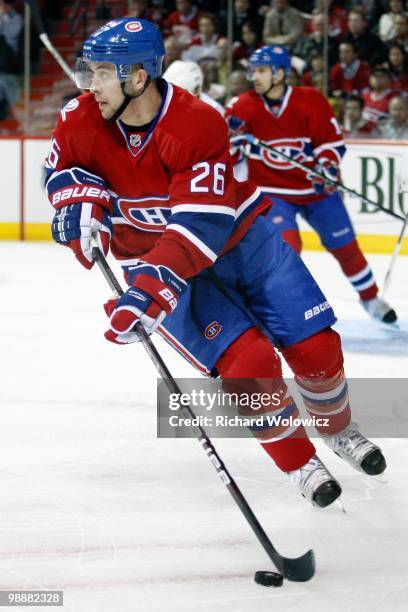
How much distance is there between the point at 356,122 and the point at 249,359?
496 cm

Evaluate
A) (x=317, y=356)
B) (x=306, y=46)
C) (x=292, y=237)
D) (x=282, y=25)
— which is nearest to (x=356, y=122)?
(x=306, y=46)

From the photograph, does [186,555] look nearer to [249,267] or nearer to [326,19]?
[249,267]

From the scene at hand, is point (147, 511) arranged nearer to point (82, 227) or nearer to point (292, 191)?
point (82, 227)

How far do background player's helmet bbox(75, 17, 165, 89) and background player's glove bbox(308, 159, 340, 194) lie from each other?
7.69 feet

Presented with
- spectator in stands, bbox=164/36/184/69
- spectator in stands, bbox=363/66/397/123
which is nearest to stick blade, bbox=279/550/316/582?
spectator in stands, bbox=363/66/397/123

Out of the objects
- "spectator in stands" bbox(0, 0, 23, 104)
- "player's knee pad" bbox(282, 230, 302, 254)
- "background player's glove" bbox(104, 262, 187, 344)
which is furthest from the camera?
"spectator in stands" bbox(0, 0, 23, 104)

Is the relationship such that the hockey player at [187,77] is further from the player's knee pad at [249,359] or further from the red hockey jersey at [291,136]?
the player's knee pad at [249,359]

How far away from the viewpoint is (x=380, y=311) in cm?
502

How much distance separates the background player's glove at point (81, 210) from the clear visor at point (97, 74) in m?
0.19

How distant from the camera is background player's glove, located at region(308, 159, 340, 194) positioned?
15.9 feet

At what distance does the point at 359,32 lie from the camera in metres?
7.46

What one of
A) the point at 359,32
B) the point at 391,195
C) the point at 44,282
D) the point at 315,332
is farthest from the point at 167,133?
the point at 359,32

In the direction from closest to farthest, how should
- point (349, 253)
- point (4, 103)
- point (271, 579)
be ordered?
point (271, 579) → point (349, 253) → point (4, 103)

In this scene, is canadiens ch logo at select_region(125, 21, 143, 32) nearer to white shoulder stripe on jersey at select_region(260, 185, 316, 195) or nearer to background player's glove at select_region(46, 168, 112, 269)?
background player's glove at select_region(46, 168, 112, 269)
